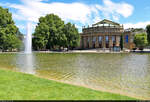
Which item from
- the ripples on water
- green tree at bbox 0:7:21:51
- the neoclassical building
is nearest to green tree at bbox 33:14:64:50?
green tree at bbox 0:7:21:51

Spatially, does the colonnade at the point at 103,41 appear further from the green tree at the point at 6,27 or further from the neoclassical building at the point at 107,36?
the green tree at the point at 6,27

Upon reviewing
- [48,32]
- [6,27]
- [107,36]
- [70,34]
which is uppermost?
[6,27]

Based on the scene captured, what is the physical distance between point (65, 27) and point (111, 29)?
1381 inches

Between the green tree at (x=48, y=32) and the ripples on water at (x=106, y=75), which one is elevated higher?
the green tree at (x=48, y=32)

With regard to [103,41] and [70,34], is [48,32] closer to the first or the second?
[70,34]

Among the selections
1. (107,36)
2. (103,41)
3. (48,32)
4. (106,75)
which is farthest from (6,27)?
(107,36)

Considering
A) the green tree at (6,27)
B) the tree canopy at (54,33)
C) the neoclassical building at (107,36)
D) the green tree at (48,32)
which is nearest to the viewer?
the green tree at (6,27)

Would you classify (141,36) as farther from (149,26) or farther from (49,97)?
(49,97)

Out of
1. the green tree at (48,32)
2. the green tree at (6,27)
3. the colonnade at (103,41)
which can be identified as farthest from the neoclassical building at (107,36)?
the green tree at (6,27)

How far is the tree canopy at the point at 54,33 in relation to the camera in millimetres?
57509

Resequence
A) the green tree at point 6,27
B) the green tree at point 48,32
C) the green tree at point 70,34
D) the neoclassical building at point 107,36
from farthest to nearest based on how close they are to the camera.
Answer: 1. the neoclassical building at point 107,36
2. the green tree at point 70,34
3. the green tree at point 48,32
4. the green tree at point 6,27

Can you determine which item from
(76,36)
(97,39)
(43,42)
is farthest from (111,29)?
(43,42)

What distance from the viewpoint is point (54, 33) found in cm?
5944

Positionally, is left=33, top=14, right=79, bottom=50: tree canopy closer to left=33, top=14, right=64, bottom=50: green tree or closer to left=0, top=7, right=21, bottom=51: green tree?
left=33, top=14, right=64, bottom=50: green tree
